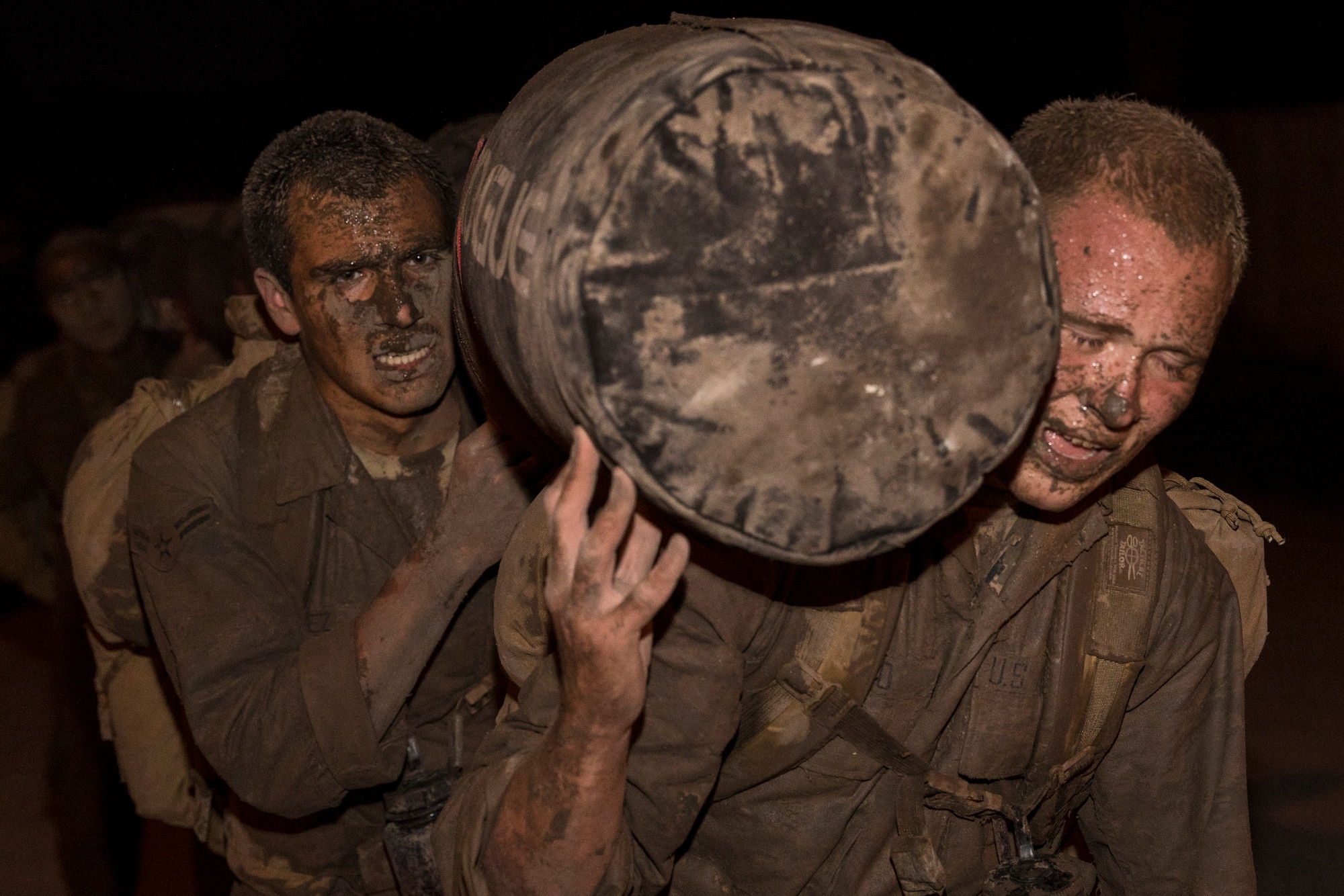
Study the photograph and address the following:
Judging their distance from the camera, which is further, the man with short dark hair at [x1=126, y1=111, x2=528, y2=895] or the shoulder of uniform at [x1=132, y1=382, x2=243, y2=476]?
the shoulder of uniform at [x1=132, y1=382, x2=243, y2=476]

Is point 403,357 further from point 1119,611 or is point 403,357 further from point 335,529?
point 1119,611

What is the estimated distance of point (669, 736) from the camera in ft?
5.31

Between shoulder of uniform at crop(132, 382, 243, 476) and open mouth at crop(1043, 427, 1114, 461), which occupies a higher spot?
open mouth at crop(1043, 427, 1114, 461)

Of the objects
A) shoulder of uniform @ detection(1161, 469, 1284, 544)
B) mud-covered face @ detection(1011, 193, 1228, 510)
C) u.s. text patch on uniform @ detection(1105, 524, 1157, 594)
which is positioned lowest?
shoulder of uniform @ detection(1161, 469, 1284, 544)

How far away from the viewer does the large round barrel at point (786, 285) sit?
1.20 meters

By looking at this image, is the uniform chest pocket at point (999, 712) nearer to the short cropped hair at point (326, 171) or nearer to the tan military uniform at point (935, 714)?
the tan military uniform at point (935, 714)

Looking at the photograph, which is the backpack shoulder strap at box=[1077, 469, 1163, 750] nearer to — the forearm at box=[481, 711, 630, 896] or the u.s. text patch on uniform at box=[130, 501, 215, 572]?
the forearm at box=[481, 711, 630, 896]

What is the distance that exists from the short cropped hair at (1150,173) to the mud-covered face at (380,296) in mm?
1283

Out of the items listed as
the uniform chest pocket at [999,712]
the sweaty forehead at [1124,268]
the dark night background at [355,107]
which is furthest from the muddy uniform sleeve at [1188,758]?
the dark night background at [355,107]

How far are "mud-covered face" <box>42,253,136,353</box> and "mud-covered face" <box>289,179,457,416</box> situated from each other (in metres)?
2.33

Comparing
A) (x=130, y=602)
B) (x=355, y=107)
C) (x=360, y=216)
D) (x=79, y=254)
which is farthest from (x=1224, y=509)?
(x=355, y=107)

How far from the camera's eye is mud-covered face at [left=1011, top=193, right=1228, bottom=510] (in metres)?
1.65

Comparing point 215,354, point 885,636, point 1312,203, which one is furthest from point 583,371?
point 1312,203

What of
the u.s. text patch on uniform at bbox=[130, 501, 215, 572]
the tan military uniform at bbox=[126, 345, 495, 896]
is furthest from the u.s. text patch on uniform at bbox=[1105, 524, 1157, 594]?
the u.s. text patch on uniform at bbox=[130, 501, 215, 572]
